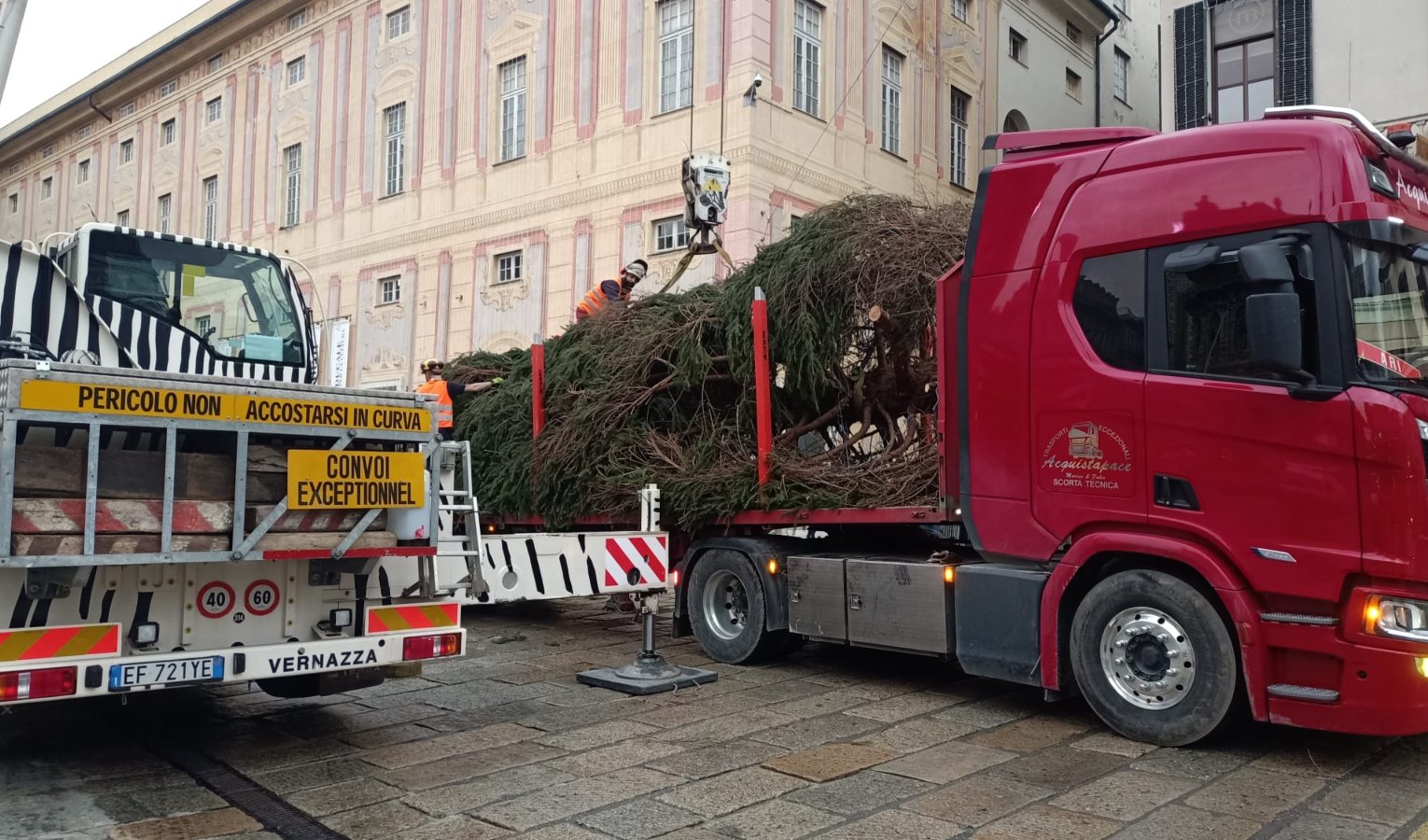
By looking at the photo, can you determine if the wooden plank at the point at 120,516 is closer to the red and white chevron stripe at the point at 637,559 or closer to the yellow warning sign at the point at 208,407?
the yellow warning sign at the point at 208,407

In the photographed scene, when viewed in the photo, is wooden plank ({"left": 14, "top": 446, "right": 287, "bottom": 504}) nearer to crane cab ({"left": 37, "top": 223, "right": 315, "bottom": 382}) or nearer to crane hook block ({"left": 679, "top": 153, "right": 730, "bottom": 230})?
crane cab ({"left": 37, "top": 223, "right": 315, "bottom": 382})

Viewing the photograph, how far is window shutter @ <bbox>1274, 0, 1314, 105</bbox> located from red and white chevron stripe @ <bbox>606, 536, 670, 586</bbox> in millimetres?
13560

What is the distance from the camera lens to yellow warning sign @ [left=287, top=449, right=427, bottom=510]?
5.14m

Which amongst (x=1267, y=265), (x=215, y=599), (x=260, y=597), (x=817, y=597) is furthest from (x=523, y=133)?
(x=1267, y=265)

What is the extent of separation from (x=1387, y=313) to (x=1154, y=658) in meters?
1.95

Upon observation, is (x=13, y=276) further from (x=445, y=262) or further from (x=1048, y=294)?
(x=445, y=262)

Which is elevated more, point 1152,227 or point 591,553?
point 1152,227

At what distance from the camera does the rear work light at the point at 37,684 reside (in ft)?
→ 14.8

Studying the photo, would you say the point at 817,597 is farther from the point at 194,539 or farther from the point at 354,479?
the point at 194,539

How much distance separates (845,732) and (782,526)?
217cm

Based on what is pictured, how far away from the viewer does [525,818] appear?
4.56 m

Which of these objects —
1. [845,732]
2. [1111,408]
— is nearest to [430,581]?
[845,732]

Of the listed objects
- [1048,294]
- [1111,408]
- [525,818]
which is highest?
[1048,294]

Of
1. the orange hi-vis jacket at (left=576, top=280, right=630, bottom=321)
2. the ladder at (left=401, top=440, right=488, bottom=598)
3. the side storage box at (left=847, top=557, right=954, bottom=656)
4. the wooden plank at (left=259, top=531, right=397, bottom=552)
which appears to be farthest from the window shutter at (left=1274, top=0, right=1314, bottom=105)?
the wooden plank at (left=259, top=531, right=397, bottom=552)
